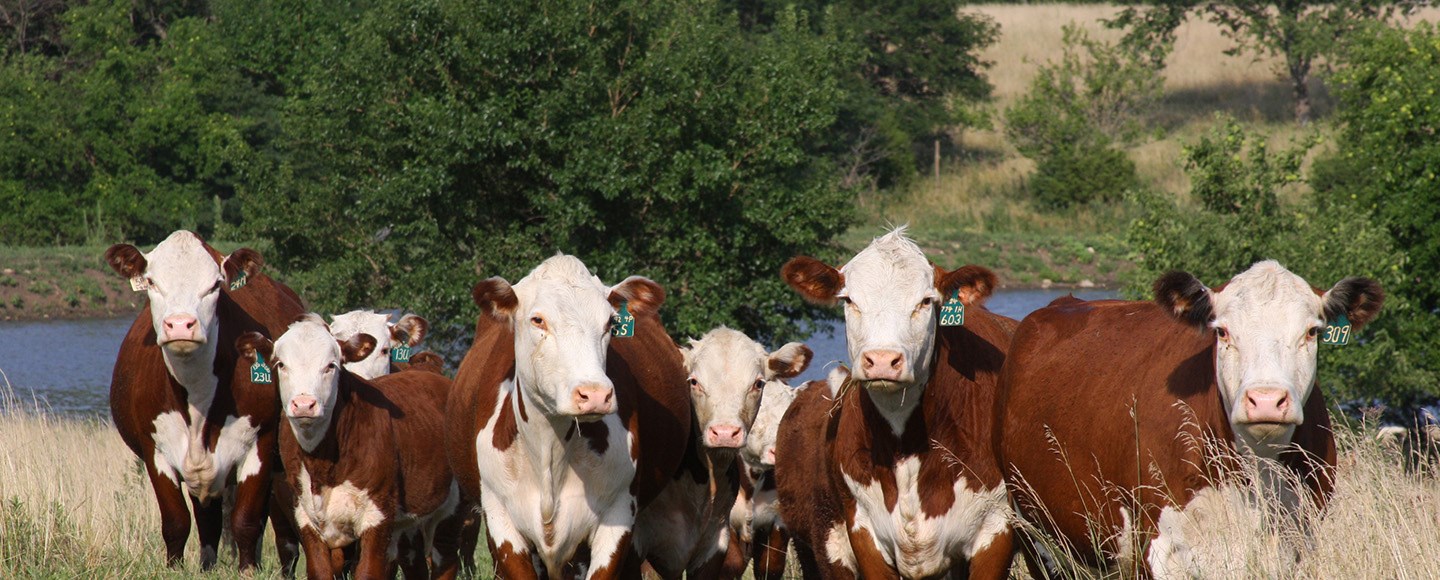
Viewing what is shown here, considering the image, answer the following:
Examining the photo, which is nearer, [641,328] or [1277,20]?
[641,328]

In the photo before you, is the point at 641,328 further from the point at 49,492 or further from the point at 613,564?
the point at 49,492

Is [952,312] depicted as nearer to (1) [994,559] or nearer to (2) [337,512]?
(1) [994,559]

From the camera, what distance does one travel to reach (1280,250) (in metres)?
17.3

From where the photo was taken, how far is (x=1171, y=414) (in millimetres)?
6195

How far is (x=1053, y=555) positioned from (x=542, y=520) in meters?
2.27

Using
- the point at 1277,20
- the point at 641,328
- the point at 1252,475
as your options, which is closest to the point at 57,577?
the point at 641,328

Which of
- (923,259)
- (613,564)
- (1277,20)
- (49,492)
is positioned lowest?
(1277,20)

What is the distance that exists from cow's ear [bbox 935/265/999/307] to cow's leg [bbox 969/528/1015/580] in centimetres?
105

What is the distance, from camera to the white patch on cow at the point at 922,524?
707cm

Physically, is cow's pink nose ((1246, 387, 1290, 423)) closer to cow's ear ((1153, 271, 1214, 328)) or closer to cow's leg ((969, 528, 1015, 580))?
cow's ear ((1153, 271, 1214, 328))

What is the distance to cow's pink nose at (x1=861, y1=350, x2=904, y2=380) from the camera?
6449 millimetres

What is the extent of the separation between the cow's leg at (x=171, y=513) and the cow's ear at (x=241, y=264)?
48.6 inches

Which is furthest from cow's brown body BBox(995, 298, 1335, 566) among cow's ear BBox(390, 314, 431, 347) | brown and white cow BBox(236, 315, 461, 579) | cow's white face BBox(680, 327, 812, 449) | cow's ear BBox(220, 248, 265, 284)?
cow's ear BBox(390, 314, 431, 347)

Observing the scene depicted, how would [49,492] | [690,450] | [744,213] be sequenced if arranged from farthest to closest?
[744,213], [49,492], [690,450]
